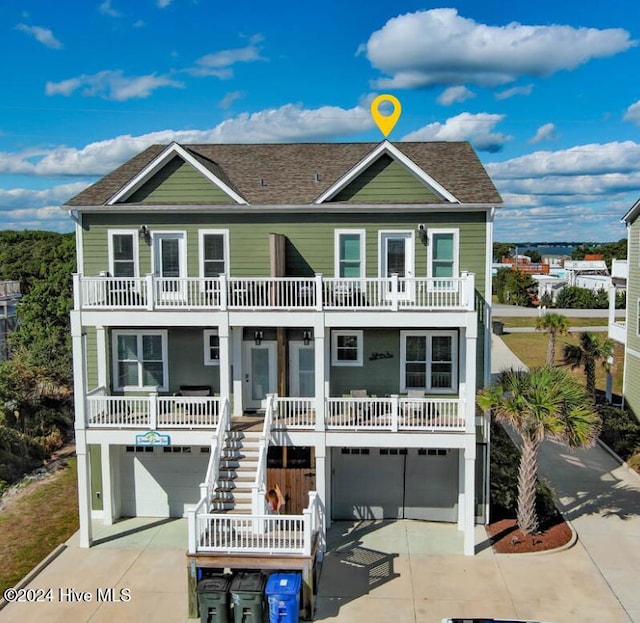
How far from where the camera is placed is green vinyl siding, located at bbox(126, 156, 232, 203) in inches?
683

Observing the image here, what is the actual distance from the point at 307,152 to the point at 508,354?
103 ft

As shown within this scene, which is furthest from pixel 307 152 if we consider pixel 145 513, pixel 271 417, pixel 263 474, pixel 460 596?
pixel 460 596

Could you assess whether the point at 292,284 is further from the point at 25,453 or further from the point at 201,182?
the point at 25,453

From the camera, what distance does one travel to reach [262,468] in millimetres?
14289

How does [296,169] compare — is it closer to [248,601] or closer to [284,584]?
[284,584]

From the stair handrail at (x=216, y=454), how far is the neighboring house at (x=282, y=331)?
33 cm

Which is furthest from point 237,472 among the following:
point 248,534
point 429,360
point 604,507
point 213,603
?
point 604,507

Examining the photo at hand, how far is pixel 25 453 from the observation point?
2211cm

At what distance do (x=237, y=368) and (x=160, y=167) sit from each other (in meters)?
5.98

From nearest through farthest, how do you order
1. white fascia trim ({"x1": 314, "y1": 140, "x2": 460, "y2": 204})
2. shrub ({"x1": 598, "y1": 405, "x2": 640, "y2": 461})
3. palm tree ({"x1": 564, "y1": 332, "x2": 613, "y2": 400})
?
white fascia trim ({"x1": 314, "y1": 140, "x2": 460, "y2": 204})
shrub ({"x1": 598, "y1": 405, "x2": 640, "y2": 461})
palm tree ({"x1": 564, "y1": 332, "x2": 613, "y2": 400})

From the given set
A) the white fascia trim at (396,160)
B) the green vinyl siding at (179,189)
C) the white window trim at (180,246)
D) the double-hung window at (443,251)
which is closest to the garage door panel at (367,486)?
the double-hung window at (443,251)

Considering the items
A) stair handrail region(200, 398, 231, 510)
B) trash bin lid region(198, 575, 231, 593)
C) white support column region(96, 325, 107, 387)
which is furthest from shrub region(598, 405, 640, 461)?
white support column region(96, 325, 107, 387)

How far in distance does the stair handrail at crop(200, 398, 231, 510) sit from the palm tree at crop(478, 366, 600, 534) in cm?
632

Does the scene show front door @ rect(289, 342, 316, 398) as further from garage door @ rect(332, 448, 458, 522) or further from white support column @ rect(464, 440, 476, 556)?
white support column @ rect(464, 440, 476, 556)
